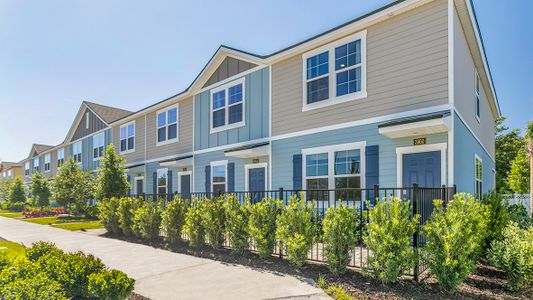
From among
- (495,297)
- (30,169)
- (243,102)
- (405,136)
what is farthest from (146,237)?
(30,169)

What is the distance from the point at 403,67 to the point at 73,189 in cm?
1945

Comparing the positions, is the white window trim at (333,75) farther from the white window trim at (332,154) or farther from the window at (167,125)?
the window at (167,125)

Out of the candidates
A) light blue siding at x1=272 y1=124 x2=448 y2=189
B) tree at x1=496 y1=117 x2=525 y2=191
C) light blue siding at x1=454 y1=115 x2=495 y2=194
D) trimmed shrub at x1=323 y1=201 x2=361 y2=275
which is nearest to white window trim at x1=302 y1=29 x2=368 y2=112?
light blue siding at x1=272 y1=124 x2=448 y2=189

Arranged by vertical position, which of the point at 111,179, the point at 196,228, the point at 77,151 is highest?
the point at 77,151

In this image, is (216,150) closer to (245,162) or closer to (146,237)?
(245,162)

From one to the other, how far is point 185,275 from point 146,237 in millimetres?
4408

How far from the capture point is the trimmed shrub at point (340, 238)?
5.43m

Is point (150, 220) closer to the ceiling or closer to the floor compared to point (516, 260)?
closer to the floor

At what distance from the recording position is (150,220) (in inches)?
378

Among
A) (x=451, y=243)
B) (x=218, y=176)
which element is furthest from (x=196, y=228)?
(x=218, y=176)

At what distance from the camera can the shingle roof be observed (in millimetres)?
23930

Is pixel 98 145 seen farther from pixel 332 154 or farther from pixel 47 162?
pixel 332 154

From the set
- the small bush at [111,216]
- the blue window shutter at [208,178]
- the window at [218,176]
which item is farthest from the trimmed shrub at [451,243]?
the blue window shutter at [208,178]

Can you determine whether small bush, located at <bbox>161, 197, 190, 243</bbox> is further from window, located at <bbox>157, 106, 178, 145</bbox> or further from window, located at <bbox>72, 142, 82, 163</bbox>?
window, located at <bbox>72, 142, 82, 163</bbox>
